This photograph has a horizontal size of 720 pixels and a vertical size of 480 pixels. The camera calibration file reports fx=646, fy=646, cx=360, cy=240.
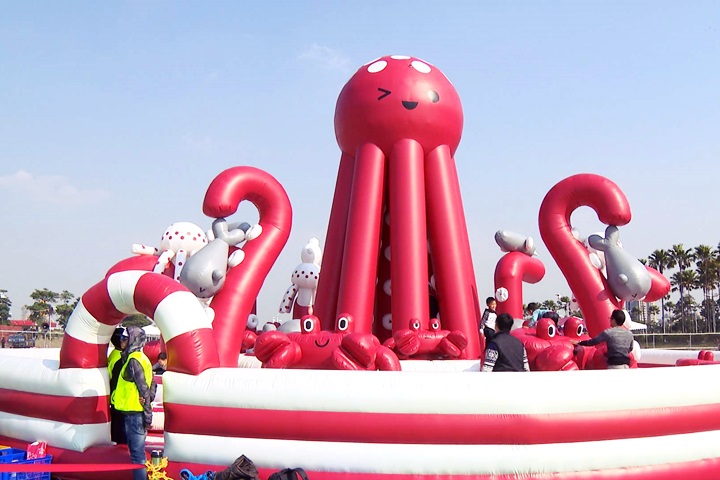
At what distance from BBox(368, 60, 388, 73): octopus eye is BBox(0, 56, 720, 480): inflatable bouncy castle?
0.41 meters

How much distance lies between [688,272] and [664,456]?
46.2 metres

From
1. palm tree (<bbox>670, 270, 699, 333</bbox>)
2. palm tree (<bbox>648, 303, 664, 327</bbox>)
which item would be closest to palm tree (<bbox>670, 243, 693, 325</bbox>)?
palm tree (<bbox>670, 270, 699, 333</bbox>)

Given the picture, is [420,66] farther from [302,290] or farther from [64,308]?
[64,308]

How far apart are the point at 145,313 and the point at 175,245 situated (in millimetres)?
7176

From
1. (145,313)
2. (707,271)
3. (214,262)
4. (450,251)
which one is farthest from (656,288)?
(707,271)

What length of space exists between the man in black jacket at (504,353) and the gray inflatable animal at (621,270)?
358cm

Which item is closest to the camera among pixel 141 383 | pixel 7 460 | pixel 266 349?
pixel 141 383

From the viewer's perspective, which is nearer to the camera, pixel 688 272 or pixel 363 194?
pixel 363 194

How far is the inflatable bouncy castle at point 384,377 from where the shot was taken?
371cm

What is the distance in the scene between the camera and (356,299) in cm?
A: 754

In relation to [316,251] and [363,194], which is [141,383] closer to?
[363,194]

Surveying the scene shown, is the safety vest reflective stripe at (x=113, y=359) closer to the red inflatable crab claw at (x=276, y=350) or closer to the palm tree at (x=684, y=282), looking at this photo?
the red inflatable crab claw at (x=276, y=350)

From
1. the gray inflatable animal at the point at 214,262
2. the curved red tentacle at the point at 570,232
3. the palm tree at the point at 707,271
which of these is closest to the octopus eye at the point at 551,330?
the curved red tentacle at the point at 570,232

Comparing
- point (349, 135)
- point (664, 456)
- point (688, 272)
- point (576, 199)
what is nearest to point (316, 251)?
point (349, 135)
